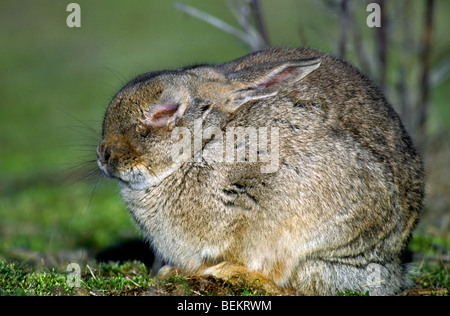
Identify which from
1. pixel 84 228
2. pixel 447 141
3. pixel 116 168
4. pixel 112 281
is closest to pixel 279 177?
pixel 116 168

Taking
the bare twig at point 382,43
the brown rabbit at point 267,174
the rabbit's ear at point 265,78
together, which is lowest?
the brown rabbit at point 267,174

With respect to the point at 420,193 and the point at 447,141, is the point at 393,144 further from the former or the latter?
the point at 447,141

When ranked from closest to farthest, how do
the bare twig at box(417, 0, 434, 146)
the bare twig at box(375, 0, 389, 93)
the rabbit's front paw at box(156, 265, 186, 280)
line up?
the rabbit's front paw at box(156, 265, 186, 280), the bare twig at box(375, 0, 389, 93), the bare twig at box(417, 0, 434, 146)

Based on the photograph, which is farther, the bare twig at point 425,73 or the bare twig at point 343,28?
the bare twig at point 425,73

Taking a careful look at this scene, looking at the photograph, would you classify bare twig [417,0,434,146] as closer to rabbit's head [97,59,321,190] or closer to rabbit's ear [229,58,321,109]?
rabbit's ear [229,58,321,109]

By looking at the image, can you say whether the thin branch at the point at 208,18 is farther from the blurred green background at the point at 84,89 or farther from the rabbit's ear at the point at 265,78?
the rabbit's ear at the point at 265,78

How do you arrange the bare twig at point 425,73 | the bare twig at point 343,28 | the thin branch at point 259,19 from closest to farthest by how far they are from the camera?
the thin branch at point 259,19, the bare twig at point 343,28, the bare twig at point 425,73

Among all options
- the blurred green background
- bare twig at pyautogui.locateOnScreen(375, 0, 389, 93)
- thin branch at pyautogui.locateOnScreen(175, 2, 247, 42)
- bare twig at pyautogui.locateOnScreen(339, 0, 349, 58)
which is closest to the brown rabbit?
the blurred green background

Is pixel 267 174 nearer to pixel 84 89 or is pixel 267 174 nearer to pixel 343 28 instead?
pixel 343 28

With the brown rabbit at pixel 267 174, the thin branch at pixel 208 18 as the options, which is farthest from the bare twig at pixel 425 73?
the brown rabbit at pixel 267 174
